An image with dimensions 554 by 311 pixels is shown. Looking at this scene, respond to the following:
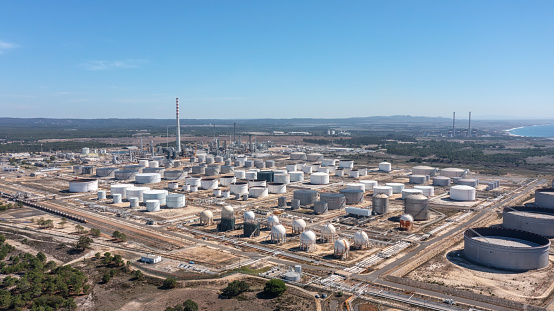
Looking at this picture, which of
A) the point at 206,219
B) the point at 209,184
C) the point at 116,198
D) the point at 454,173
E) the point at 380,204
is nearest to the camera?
the point at 206,219

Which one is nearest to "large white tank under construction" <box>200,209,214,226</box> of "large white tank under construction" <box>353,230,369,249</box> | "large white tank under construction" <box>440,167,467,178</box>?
"large white tank under construction" <box>353,230,369,249</box>

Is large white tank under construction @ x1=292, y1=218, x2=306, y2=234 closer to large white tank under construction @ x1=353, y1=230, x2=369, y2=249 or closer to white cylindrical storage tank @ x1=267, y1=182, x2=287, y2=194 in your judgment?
large white tank under construction @ x1=353, y1=230, x2=369, y2=249

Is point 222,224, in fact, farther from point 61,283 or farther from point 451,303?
point 451,303

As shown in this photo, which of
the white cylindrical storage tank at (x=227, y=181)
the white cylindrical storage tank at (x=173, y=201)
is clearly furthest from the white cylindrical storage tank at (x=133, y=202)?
the white cylindrical storage tank at (x=227, y=181)

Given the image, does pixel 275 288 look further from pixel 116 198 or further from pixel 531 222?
pixel 116 198

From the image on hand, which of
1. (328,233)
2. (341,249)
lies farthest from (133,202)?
(341,249)

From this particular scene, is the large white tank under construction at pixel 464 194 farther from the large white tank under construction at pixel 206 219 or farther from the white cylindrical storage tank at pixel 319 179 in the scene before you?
the large white tank under construction at pixel 206 219

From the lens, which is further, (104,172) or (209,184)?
(104,172)
